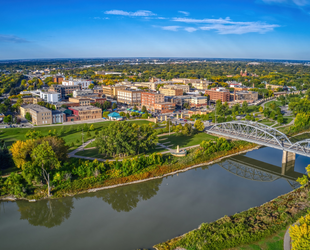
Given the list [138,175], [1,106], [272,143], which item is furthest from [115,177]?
[1,106]

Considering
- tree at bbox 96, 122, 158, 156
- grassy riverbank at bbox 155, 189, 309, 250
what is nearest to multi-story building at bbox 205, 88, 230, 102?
tree at bbox 96, 122, 158, 156

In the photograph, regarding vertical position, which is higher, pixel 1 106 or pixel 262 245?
pixel 1 106

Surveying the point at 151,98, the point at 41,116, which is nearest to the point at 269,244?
the point at 41,116

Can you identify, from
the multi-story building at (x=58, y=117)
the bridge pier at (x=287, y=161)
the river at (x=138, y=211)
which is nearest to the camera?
the river at (x=138, y=211)

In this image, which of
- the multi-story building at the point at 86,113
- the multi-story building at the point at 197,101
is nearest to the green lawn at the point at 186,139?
the multi-story building at the point at 86,113

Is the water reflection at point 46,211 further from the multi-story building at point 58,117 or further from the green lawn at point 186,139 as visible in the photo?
the multi-story building at point 58,117

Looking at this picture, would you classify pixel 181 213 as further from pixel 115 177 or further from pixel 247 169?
pixel 247 169
